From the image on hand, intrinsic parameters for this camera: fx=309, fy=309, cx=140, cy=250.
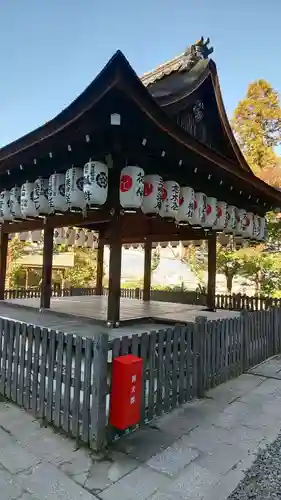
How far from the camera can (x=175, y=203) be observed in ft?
21.7

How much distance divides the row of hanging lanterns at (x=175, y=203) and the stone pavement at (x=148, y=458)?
360cm

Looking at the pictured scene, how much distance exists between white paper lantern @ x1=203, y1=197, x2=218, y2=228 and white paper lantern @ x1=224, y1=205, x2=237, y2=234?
895 millimetres

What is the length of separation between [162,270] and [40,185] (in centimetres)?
2462

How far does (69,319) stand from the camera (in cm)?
740

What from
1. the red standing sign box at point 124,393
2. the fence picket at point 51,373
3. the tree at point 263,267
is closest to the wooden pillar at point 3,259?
the fence picket at point 51,373

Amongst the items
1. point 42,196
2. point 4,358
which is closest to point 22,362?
point 4,358

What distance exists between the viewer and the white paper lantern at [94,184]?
5473 mm

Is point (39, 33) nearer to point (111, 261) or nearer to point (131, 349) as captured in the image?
point (111, 261)

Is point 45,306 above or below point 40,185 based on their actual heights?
below

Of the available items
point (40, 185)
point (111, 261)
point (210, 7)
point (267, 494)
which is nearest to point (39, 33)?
point (210, 7)

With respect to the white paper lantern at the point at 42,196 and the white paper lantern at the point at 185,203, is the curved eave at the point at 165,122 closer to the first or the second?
the white paper lantern at the point at 185,203

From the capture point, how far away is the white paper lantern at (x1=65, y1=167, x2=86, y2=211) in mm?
5957

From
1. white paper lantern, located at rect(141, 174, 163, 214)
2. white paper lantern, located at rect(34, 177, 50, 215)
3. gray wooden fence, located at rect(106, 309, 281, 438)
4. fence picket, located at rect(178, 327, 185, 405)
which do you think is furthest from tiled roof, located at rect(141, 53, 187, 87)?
fence picket, located at rect(178, 327, 185, 405)

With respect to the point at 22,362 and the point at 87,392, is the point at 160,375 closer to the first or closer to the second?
the point at 87,392
